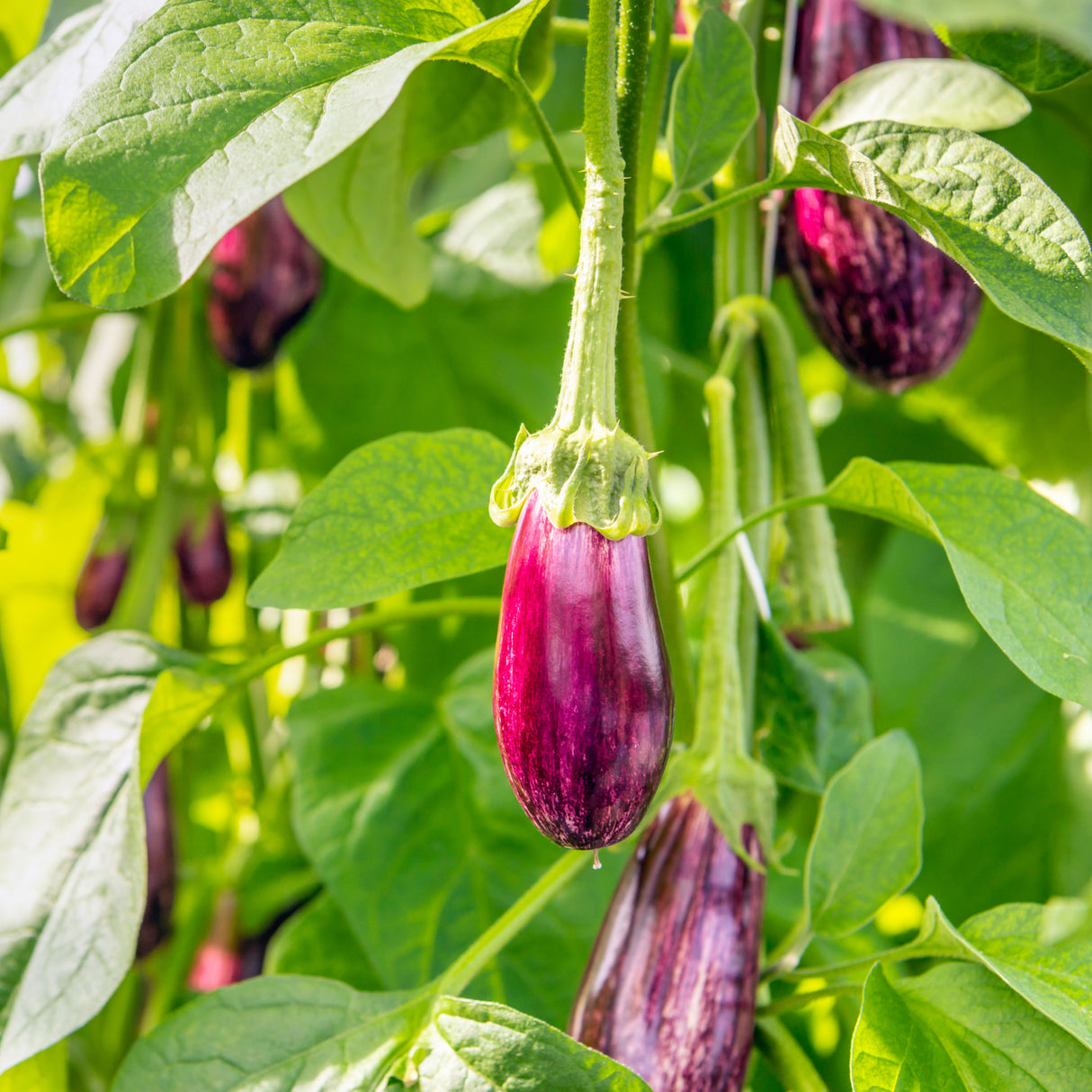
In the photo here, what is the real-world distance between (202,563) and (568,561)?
44 centimetres

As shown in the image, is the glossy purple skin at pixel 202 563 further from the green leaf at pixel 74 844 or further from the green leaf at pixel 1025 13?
the green leaf at pixel 1025 13

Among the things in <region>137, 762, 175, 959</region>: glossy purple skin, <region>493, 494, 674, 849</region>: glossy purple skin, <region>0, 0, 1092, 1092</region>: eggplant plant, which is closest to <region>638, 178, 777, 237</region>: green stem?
<region>0, 0, 1092, 1092</region>: eggplant plant

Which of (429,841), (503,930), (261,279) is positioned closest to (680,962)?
(503,930)

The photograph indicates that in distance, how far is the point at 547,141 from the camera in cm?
33

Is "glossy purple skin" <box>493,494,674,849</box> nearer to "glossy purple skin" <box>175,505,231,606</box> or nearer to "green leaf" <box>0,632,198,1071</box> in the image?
"green leaf" <box>0,632,198,1071</box>

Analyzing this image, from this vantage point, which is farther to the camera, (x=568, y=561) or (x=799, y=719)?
(x=799, y=719)

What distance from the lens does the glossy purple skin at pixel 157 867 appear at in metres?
0.50

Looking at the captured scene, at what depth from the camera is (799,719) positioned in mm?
414

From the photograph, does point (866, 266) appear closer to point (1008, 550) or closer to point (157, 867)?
point (1008, 550)

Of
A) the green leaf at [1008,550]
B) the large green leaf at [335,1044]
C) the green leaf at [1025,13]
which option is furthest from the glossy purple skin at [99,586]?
the green leaf at [1025,13]

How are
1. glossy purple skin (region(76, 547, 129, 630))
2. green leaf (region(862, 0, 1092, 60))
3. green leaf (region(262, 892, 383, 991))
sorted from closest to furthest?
green leaf (region(862, 0, 1092, 60)), green leaf (region(262, 892, 383, 991)), glossy purple skin (region(76, 547, 129, 630))

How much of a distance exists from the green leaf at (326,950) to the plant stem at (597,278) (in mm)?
321

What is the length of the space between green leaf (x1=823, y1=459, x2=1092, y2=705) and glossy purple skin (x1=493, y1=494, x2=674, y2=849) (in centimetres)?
9

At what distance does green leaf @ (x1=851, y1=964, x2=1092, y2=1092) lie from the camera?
0.31 metres
